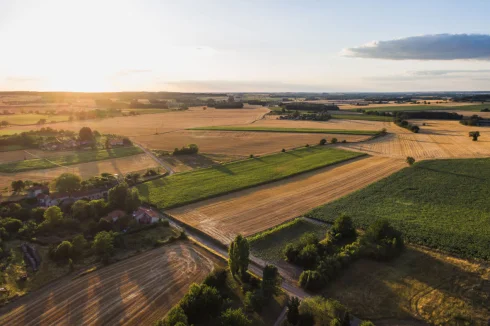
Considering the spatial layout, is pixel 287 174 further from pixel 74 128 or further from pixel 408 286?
pixel 74 128

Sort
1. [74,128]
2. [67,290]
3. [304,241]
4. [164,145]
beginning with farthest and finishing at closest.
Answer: [74,128] → [164,145] → [304,241] → [67,290]

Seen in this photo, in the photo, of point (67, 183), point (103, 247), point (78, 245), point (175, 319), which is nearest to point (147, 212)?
point (103, 247)

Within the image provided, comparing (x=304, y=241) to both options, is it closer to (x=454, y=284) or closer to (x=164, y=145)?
(x=454, y=284)

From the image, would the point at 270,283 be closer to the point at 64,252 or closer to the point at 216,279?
the point at 216,279

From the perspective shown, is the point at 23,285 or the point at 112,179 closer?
the point at 23,285

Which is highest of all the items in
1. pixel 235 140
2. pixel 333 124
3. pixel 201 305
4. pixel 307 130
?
pixel 333 124

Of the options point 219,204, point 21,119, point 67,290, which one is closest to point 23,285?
point 67,290

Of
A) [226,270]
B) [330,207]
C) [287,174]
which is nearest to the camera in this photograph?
[226,270]
